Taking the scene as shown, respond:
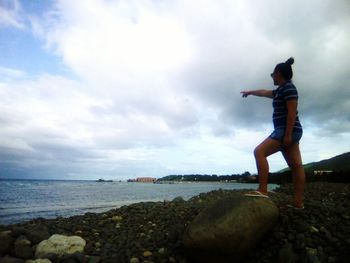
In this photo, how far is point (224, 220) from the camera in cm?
583

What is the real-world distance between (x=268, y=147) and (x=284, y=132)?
41 cm

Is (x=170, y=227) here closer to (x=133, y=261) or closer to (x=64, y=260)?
(x=133, y=261)

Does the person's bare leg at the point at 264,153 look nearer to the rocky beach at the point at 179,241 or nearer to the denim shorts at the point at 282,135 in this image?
the denim shorts at the point at 282,135

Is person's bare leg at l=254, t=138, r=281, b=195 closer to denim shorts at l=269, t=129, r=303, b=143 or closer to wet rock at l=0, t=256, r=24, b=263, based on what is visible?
denim shorts at l=269, t=129, r=303, b=143

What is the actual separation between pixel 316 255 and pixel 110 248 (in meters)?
3.95

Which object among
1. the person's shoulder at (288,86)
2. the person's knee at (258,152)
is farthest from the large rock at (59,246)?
the person's shoulder at (288,86)

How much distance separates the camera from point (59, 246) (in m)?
6.66

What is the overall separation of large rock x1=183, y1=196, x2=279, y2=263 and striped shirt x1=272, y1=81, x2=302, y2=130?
60.8 inches

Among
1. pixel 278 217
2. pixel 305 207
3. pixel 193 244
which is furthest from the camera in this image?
pixel 305 207

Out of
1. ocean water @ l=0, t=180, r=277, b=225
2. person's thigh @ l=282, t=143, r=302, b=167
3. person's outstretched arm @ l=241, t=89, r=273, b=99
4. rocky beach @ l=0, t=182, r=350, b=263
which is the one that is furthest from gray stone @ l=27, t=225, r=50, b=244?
ocean water @ l=0, t=180, r=277, b=225

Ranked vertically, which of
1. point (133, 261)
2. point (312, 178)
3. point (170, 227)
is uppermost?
point (312, 178)

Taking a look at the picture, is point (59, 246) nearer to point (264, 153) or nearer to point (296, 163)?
point (264, 153)

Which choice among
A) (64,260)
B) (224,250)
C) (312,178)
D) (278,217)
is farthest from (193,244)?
(312,178)

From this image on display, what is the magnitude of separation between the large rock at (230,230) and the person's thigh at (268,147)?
0.91 m
